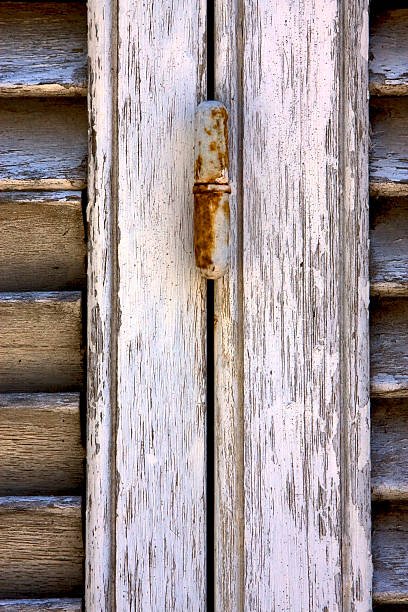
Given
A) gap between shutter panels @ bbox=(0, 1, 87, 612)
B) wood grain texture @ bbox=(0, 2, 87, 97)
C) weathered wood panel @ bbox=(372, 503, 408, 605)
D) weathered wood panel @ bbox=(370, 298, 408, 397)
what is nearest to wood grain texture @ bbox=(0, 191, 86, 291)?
gap between shutter panels @ bbox=(0, 1, 87, 612)

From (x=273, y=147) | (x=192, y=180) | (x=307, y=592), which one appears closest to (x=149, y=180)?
(x=192, y=180)

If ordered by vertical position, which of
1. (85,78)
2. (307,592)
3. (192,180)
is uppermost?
(85,78)

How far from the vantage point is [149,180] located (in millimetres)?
750

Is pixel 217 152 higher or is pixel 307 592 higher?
pixel 217 152

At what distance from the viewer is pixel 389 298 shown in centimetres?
78

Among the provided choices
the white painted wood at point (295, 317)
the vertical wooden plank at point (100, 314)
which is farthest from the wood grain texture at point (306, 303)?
the vertical wooden plank at point (100, 314)

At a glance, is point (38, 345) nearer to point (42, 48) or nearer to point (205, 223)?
point (205, 223)

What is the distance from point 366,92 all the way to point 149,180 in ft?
0.94

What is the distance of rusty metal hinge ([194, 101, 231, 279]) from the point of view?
687 mm

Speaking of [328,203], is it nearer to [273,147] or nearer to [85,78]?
[273,147]

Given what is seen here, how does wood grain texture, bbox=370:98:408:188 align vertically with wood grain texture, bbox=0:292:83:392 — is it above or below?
above

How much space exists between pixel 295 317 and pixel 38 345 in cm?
31

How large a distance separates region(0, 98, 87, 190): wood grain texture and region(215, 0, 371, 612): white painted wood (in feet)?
0.60

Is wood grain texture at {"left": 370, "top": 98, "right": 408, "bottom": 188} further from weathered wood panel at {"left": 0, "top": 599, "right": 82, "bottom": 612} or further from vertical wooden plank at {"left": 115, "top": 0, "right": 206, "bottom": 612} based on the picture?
weathered wood panel at {"left": 0, "top": 599, "right": 82, "bottom": 612}
